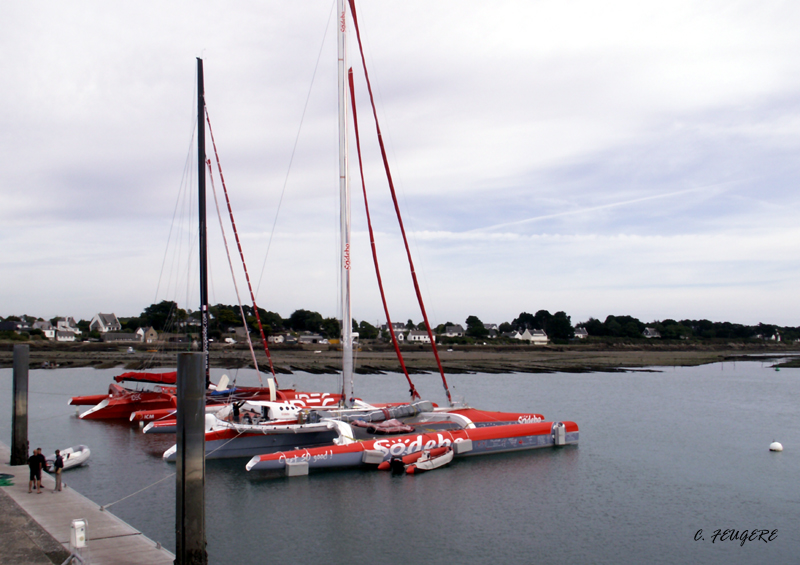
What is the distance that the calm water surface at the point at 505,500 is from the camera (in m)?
14.3

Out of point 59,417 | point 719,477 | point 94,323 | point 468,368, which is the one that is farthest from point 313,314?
point 719,477

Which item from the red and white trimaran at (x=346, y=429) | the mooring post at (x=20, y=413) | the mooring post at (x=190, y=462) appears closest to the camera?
the mooring post at (x=190, y=462)

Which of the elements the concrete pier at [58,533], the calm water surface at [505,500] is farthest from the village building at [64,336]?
the concrete pier at [58,533]

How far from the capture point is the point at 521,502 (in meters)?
18.0

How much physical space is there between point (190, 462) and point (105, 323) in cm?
16070

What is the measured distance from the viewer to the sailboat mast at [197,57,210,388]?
93.4ft

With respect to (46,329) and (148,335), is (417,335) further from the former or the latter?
(46,329)

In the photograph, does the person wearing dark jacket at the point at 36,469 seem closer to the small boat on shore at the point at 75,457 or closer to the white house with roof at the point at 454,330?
the small boat on shore at the point at 75,457

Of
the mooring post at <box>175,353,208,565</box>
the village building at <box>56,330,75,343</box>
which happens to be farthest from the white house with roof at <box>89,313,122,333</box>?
the mooring post at <box>175,353,208,565</box>

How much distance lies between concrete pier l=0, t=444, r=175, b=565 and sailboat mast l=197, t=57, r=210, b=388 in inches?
568

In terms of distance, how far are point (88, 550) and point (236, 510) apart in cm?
628

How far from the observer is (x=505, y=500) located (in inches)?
713

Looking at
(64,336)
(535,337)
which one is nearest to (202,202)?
(64,336)

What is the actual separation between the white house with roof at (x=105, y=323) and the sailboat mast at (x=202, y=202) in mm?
137843
